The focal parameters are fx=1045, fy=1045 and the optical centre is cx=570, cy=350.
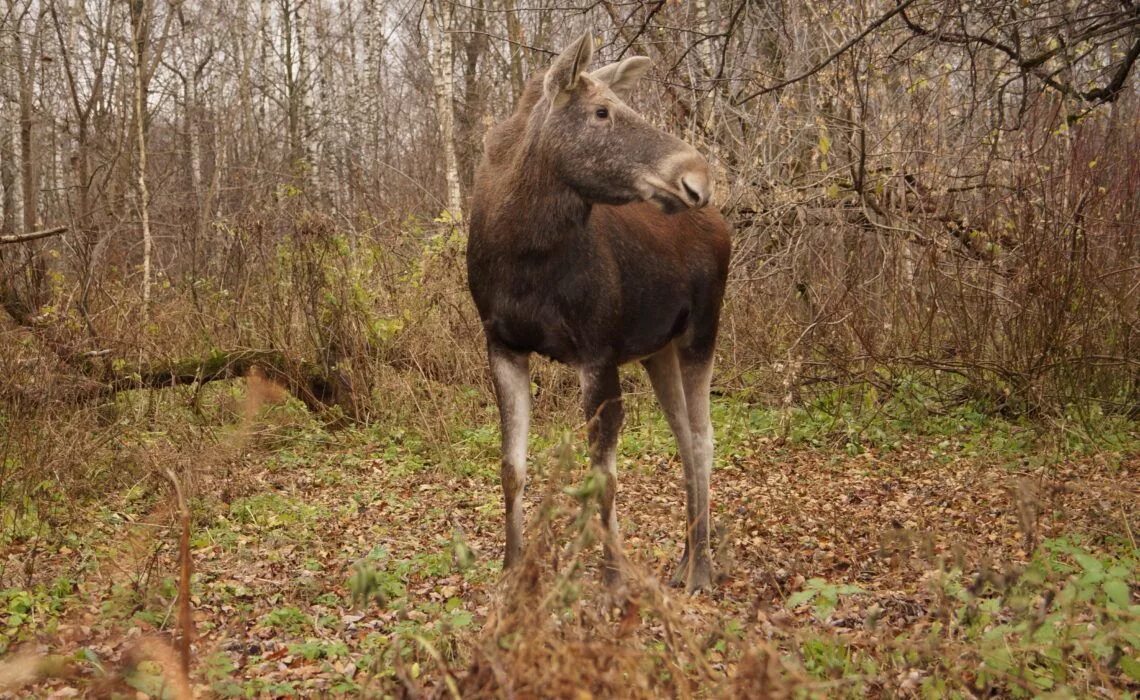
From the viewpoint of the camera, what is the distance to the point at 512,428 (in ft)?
16.7

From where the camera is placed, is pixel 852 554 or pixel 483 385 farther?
pixel 483 385

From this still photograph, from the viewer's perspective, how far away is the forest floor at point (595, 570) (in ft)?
8.82

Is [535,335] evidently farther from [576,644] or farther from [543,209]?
[576,644]

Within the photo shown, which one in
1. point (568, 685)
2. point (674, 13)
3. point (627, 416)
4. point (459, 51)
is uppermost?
point (459, 51)

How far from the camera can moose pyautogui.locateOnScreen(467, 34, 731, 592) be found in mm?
4797

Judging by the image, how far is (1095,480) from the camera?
22.9 feet

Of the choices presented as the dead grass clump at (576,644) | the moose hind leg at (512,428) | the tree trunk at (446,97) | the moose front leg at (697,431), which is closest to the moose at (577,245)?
the moose hind leg at (512,428)

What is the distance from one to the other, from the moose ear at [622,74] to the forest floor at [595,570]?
1831 millimetres

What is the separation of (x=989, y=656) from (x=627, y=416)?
7104 millimetres

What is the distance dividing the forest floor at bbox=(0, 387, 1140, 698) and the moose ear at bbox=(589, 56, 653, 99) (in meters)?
1.83

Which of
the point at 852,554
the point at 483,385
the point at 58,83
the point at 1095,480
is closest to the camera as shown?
the point at 852,554

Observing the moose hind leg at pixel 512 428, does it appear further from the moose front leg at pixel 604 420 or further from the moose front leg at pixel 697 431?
the moose front leg at pixel 697 431

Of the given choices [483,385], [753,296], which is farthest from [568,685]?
[753,296]

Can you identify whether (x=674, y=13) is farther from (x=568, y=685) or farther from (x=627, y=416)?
(x=568, y=685)
